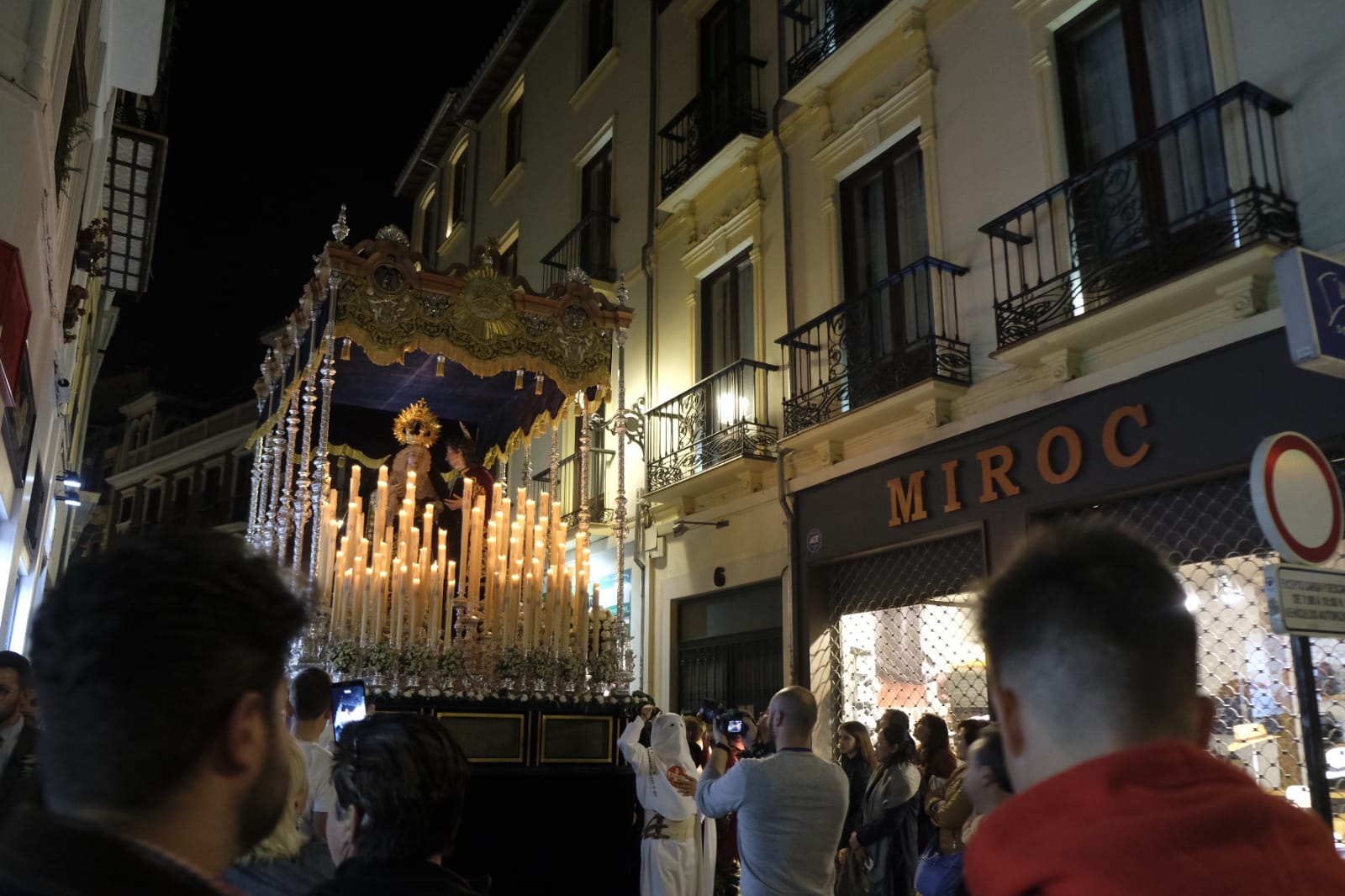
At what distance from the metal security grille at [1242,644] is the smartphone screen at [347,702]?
454 centimetres

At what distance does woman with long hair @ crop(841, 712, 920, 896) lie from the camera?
559 cm

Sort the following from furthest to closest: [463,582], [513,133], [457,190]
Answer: [457,190] < [513,133] < [463,582]

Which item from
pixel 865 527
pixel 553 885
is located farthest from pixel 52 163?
pixel 865 527

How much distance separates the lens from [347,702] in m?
5.95

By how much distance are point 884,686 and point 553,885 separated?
4032 millimetres

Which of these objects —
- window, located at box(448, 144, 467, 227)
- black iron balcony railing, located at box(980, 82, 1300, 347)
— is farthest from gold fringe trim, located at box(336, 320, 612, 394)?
window, located at box(448, 144, 467, 227)

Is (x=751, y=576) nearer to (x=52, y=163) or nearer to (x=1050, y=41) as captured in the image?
(x=1050, y=41)

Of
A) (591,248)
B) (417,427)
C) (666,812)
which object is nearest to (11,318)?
(666,812)

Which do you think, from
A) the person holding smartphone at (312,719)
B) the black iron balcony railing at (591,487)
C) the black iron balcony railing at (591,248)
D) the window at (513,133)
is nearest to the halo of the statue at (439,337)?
the black iron balcony railing at (591,487)

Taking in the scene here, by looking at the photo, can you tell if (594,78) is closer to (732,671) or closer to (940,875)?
(732,671)

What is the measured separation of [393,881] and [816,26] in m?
10.3

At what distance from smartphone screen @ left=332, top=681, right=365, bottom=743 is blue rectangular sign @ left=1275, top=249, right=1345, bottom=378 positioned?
4.72m

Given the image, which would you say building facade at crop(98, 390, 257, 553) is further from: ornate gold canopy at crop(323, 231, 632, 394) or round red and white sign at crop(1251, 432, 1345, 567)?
round red and white sign at crop(1251, 432, 1345, 567)

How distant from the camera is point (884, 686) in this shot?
9.64 m
